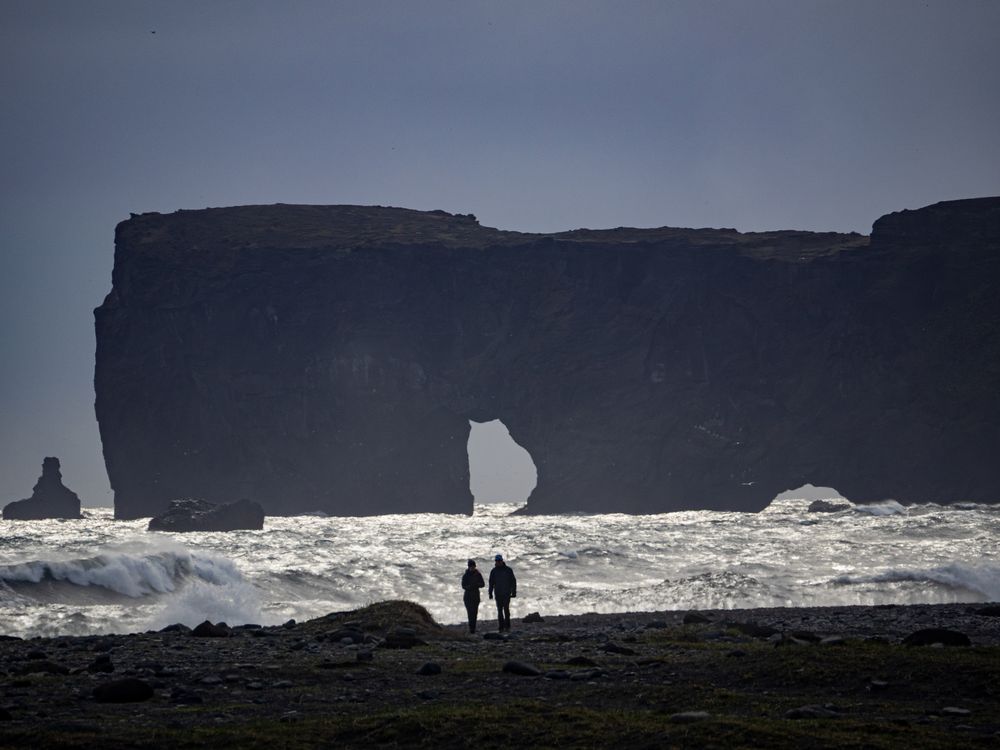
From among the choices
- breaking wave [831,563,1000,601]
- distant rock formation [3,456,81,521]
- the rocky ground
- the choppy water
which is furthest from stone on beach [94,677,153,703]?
distant rock formation [3,456,81,521]

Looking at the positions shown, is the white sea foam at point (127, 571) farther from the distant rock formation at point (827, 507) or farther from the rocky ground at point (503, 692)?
the distant rock formation at point (827, 507)

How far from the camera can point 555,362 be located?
170 metres

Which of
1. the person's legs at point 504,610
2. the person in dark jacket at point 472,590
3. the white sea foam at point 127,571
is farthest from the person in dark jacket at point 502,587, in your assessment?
the white sea foam at point 127,571

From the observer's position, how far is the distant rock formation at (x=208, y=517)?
113125 mm

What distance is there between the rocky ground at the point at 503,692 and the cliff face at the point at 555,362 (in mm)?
148527

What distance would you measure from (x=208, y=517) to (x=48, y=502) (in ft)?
259

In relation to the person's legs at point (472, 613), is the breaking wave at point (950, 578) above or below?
below

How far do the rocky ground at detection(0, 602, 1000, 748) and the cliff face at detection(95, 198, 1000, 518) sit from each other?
148527 millimetres

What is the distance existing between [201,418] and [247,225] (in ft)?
107

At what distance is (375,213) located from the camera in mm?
198875

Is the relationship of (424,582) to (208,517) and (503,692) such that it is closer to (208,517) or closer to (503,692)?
(503,692)

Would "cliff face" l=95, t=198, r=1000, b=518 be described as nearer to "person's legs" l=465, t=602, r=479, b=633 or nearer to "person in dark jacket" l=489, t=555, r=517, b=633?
"person in dark jacket" l=489, t=555, r=517, b=633

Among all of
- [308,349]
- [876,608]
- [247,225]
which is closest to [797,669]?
[876,608]

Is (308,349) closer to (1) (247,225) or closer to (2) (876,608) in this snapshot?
(1) (247,225)
